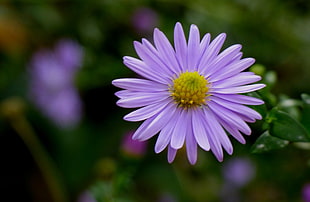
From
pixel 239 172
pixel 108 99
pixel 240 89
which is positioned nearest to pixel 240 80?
pixel 240 89

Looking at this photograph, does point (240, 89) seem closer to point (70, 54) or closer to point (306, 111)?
point (306, 111)

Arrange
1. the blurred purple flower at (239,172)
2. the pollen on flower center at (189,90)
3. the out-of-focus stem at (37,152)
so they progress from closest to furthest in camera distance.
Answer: the pollen on flower center at (189,90) < the out-of-focus stem at (37,152) < the blurred purple flower at (239,172)

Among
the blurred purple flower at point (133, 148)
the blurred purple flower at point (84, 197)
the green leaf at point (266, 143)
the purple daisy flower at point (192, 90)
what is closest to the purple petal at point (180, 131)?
the purple daisy flower at point (192, 90)

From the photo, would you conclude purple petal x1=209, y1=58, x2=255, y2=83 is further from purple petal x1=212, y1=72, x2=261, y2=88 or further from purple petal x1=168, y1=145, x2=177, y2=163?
purple petal x1=168, y1=145, x2=177, y2=163

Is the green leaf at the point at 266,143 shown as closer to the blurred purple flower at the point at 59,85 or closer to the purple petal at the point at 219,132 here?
the purple petal at the point at 219,132

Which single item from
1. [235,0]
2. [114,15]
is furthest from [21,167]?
[235,0]
